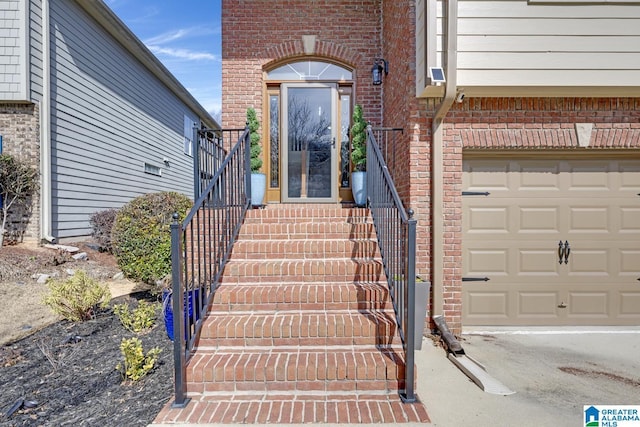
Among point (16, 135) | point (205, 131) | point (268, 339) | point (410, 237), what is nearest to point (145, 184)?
point (16, 135)

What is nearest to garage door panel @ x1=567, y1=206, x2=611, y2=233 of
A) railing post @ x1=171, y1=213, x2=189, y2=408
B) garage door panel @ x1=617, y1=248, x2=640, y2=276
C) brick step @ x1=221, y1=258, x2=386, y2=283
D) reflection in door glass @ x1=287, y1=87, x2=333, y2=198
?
garage door panel @ x1=617, y1=248, x2=640, y2=276

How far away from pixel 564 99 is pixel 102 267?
748 cm

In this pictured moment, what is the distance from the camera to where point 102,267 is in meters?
6.20

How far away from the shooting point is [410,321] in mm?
2240

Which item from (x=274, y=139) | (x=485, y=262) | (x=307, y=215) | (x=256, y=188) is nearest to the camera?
(x=485, y=262)

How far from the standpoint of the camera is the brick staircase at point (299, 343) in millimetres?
2105

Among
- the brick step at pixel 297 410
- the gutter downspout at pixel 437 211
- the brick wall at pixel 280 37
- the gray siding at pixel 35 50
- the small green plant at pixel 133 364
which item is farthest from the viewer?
the gray siding at pixel 35 50

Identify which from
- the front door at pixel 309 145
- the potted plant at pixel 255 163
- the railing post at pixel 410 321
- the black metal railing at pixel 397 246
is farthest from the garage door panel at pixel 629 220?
the potted plant at pixel 255 163

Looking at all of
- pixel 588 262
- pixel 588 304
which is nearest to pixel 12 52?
pixel 588 262

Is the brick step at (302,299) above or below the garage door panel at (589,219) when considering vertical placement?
below

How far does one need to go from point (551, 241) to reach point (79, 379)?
15.1ft

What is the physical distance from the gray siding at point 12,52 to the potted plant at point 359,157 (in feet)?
19.3

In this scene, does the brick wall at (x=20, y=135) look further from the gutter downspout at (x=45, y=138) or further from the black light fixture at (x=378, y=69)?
the black light fixture at (x=378, y=69)

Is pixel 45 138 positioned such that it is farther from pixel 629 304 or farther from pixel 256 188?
pixel 629 304
